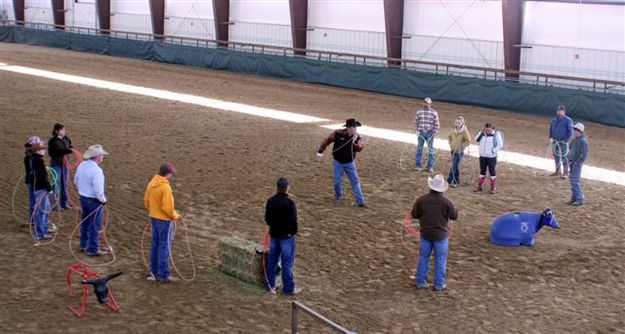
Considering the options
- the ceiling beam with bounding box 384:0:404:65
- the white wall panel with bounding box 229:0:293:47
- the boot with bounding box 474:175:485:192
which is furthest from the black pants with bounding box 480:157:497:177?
the white wall panel with bounding box 229:0:293:47

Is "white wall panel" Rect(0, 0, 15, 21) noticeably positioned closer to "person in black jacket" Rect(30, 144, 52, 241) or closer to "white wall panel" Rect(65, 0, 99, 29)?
"white wall panel" Rect(65, 0, 99, 29)

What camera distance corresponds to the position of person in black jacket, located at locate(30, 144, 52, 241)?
41.0 ft

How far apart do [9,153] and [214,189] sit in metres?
5.63

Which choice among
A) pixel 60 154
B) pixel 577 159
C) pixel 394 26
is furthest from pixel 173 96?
pixel 577 159

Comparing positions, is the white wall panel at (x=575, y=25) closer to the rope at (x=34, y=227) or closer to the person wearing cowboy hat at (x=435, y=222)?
the person wearing cowboy hat at (x=435, y=222)

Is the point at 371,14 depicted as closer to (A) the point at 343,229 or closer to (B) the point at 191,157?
(B) the point at 191,157

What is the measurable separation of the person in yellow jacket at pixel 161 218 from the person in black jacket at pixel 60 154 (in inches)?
132

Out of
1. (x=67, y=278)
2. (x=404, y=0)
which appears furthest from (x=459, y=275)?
(x=404, y=0)

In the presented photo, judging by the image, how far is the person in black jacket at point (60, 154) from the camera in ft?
44.6

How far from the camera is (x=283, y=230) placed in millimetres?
10469

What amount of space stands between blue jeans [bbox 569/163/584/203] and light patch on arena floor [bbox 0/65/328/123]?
34.7 ft

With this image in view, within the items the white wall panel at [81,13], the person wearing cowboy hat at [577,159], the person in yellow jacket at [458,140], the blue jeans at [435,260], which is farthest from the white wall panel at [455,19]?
the white wall panel at [81,13]

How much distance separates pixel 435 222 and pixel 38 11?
179 feet

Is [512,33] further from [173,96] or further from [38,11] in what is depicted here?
[38,11]
